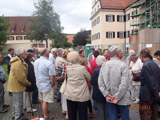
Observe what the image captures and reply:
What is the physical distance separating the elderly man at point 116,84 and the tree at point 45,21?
3146cm

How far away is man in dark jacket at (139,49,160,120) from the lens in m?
3.05

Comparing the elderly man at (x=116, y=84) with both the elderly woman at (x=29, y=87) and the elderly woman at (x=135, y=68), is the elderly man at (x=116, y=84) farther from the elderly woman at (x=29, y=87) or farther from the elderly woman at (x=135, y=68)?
the elderly woman at (x=29, y=87)

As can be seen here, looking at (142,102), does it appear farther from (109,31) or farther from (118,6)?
(118,6)

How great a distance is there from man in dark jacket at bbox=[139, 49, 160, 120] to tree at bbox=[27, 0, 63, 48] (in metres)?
31.5

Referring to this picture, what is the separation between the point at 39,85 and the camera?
13.0ft

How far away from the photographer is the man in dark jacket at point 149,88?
3055 mm

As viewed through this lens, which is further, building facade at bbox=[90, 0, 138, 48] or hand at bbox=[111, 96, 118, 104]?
building facade at bbox=[90, 0, 138, 48]

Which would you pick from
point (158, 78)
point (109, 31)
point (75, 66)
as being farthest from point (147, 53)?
point (109, 31)

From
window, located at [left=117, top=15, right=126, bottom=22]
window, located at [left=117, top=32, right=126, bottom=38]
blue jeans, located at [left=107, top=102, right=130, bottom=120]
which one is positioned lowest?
blue jeans, located at [left=107, top=102, right=130, bottom=120]

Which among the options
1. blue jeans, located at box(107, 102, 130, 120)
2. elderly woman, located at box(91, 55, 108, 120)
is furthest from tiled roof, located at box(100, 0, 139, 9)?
blue jeans, located at box(107, 102, 130, 120)

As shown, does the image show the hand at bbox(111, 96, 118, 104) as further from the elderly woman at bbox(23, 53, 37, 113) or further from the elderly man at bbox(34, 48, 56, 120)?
the elderly woman at bbox(23, 53, 37, 113)

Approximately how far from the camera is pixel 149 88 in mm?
3111

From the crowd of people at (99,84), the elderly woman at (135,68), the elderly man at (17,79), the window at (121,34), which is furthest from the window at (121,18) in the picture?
the elderly man at (17,79)

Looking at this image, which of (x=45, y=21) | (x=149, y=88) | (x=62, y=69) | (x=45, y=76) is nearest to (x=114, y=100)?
(x=149, y=88)
